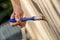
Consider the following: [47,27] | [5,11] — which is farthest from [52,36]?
[5,11]

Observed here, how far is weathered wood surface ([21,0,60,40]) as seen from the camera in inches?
18.3

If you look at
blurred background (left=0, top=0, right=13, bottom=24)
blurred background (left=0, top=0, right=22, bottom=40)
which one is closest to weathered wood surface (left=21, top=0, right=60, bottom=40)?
blurred background (left=0, top=0, right=22, bottom=40)

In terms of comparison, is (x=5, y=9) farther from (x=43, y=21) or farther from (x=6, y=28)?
(x=43, y=21)

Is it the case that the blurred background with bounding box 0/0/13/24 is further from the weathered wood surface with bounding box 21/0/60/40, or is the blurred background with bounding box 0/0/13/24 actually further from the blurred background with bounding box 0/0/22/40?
the weathered wood surface with bounding box 21/0/60/40

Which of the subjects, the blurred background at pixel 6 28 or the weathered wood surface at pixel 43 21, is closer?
the weathered wood surface at pixel 43 21

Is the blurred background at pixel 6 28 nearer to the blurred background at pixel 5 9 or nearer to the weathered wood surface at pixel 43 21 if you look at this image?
the blurred background at pixel 5 9

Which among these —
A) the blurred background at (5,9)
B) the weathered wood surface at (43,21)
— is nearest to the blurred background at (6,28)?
the blurred background at (5,9)

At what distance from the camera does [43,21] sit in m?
0.52

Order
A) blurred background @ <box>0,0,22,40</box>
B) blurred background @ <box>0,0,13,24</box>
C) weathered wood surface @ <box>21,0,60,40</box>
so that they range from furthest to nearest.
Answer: blurred background @ <box>0,0,13,24</box> < blurred background @ <box>0,0,22,40</box> < weathered wood surface @ <box>21,0,60,40</box>

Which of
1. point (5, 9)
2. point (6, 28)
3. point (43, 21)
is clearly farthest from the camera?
point (5, 9)

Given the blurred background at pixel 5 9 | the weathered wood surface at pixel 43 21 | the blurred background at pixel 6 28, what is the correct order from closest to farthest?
1. the weathered wood surface at pixel 43 21
2. the blurred background at pixel 6 28
3. the blurred background at pixel 5 9

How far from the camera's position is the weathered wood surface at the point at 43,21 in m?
0.46

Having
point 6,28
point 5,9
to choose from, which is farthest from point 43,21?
point 5,9

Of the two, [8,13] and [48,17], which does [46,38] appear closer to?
[48,17]
